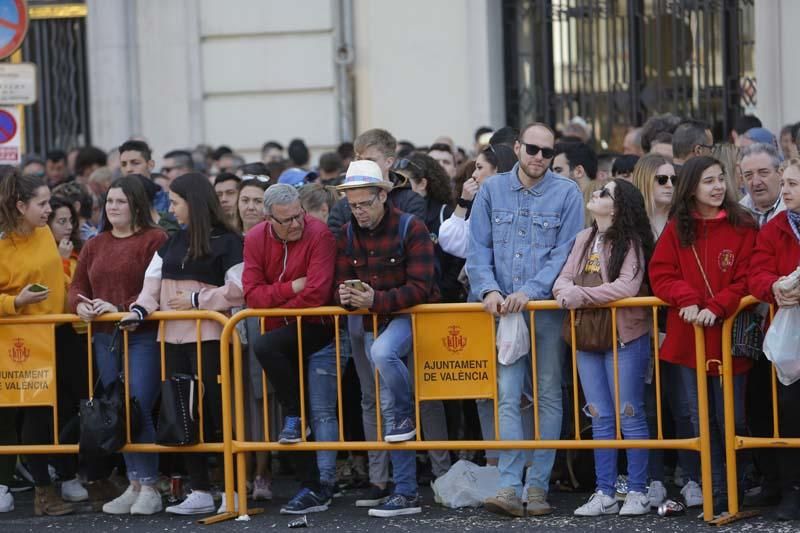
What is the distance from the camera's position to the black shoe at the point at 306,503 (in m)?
9.62

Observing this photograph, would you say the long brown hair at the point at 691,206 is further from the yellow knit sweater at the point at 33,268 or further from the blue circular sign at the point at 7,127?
the blue circular sign at the point at 7,127

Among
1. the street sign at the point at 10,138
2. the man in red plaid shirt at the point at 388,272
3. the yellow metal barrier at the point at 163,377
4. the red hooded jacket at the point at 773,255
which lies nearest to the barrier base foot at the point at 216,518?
the yellow metal barrier at the point at 163,377

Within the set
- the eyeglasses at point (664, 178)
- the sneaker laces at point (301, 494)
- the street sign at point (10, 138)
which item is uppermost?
the street sign at point (10, 138)

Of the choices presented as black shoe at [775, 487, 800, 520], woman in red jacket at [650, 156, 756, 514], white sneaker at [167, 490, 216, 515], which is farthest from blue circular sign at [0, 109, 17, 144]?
black shoe at [775, 487, 800, 520]

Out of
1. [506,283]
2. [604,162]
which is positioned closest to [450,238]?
[506,283]

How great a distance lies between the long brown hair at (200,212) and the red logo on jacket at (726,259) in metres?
2.99

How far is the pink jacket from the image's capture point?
29.6 ft

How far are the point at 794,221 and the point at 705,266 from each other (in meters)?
0.54

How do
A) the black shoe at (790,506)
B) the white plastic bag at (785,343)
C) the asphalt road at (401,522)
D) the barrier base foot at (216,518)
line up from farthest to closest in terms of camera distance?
1. the barrier base foot at (216,518)
2. the asphalt road at (401,522)
3. the black shoe at (790,506)
4. the white plastic bag at (785,343)

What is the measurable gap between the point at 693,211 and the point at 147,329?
10.9 feet

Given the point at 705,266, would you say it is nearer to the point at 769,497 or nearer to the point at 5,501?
the point at 769,497

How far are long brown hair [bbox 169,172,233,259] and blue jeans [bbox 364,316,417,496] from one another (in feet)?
3.77

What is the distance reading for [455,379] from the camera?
935 centimetres

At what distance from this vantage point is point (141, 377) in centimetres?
991
